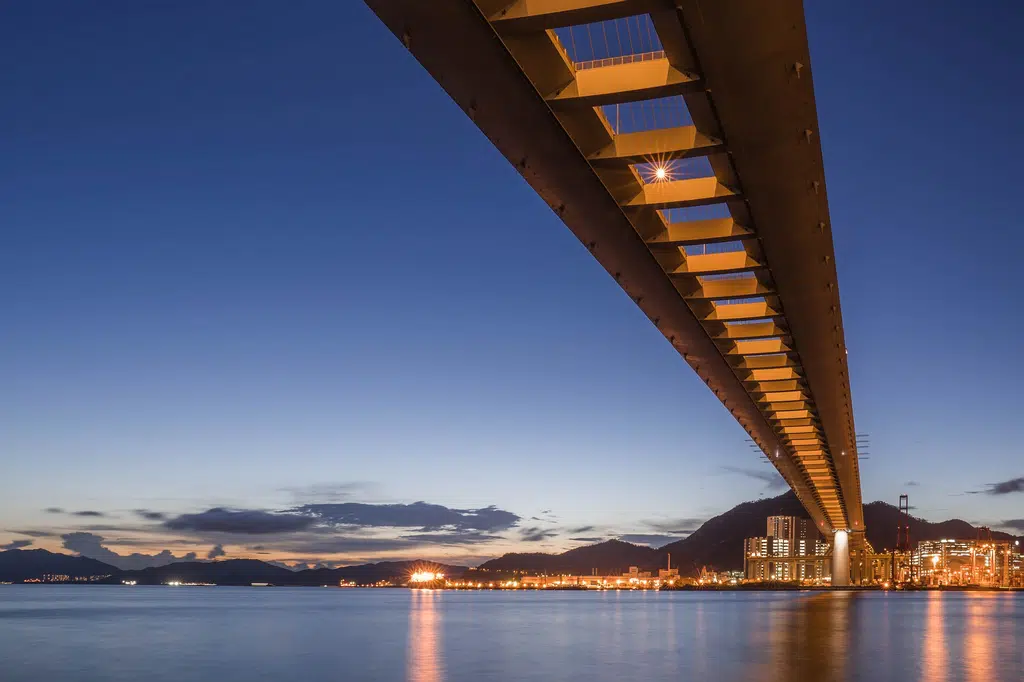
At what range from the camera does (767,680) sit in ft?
46.0

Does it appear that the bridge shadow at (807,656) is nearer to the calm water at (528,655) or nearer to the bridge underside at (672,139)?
the calm water at (528,655)

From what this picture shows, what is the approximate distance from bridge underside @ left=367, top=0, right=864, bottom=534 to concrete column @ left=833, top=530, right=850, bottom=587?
270ft

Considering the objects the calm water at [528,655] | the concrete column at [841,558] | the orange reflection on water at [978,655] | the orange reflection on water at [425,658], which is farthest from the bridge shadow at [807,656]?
the concrete column at [841,558]

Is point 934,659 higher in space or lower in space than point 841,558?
higher

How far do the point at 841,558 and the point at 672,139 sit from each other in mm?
99288

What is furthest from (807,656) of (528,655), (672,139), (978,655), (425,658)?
(672,139)

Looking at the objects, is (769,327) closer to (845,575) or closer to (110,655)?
(110,655)

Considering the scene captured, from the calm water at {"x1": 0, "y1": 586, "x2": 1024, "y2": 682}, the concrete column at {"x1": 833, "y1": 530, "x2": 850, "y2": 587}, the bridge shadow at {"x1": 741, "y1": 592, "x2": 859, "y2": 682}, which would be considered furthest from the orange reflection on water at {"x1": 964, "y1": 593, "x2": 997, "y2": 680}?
the concrete column at {"x1": 833, "y1": 530, "x2": 850, "y2": 587}

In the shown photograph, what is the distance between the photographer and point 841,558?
10169 centimetres

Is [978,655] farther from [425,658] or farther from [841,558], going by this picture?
[841,558]

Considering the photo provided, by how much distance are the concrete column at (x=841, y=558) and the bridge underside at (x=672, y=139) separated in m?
82.3

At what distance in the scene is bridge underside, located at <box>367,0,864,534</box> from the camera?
30.2 ft

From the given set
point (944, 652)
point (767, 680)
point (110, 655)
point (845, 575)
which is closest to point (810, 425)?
point (944, 652)

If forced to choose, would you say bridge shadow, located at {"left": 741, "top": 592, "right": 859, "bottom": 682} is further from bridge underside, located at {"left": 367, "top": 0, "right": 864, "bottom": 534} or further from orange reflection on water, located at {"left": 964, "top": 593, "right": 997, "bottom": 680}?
bridge underside, located at {"left": 367, "top": 0, "right": 864, "bottom": 534}
